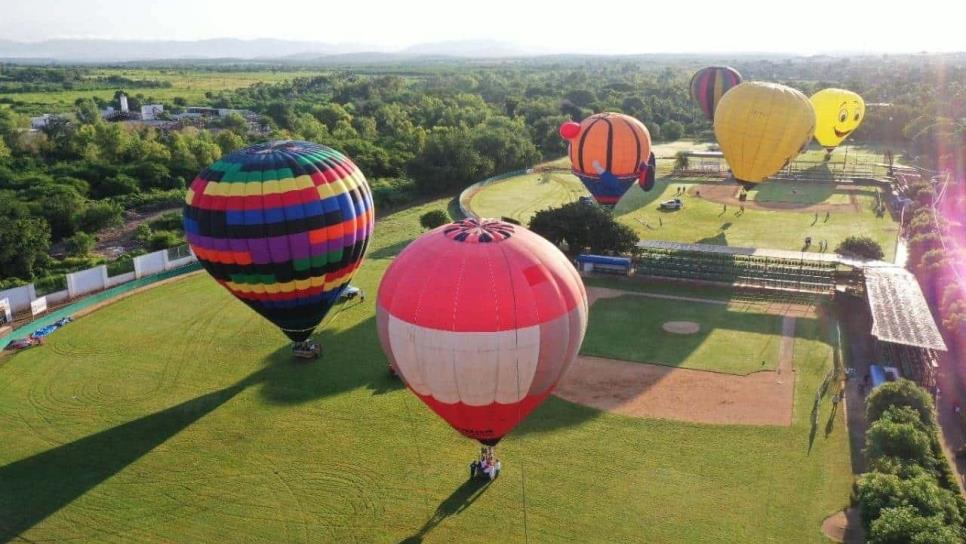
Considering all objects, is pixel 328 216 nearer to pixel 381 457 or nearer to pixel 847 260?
pixel 381 457

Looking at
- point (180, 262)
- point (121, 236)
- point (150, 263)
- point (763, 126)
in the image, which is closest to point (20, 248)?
point (150, 263)

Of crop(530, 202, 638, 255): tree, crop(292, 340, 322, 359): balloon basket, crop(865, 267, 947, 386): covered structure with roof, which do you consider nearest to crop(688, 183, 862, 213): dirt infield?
crop(530, 202, 638, 255): tree

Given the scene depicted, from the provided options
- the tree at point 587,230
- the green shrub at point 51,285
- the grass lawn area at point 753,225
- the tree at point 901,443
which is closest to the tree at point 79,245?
the green shrub at point 51,285

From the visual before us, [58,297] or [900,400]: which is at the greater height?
[900,400]

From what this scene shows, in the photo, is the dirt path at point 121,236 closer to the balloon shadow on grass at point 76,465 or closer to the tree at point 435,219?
the tree at point 435,219

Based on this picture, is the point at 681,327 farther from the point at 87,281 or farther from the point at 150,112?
the point at 150,112

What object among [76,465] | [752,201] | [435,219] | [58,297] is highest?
[435,219]
